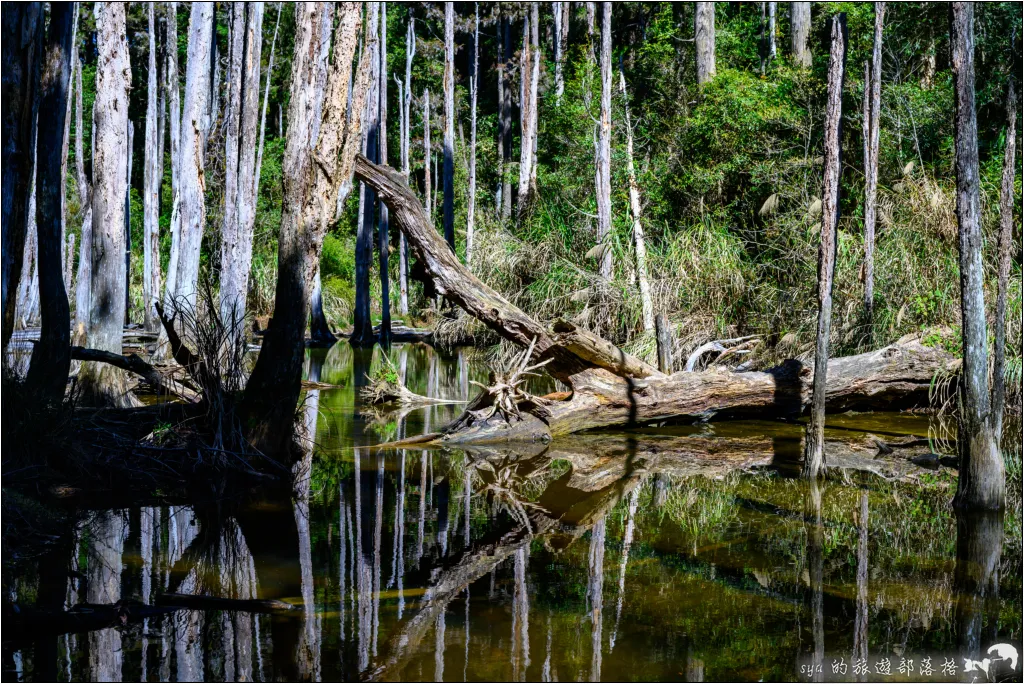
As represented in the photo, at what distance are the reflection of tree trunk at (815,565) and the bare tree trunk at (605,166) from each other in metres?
8.35

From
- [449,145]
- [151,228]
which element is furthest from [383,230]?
[151,228]

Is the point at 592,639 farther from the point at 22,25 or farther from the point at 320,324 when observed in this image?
the point at 320,324

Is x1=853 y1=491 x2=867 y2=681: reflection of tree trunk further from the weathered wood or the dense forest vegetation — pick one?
the weathered wood

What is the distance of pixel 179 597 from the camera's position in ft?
15.5

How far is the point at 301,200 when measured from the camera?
314 inches

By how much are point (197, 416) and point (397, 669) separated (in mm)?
4459

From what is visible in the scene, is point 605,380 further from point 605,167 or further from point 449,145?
point 449,145

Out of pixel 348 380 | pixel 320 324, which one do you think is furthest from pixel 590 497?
pixel 320 324

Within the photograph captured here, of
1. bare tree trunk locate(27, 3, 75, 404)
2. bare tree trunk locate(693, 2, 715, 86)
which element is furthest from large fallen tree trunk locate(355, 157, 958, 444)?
bare tree trunk locate(693, 2, 715, 86)

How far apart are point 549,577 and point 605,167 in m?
11.7

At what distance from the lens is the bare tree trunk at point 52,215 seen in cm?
756

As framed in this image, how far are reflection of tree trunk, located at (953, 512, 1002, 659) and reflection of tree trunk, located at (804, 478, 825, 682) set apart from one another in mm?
643

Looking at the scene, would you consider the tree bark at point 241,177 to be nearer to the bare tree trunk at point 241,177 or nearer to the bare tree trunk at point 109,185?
the bare tree trunk at point 241,177

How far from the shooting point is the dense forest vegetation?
26.0ft
